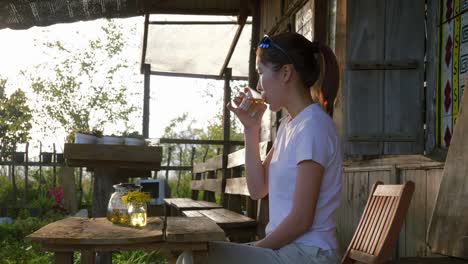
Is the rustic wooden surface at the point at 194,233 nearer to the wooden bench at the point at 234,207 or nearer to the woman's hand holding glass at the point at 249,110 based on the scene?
the woman's hand holding glass at the point at 249,110

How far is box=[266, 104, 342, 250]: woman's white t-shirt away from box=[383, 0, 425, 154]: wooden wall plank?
9.60 feet

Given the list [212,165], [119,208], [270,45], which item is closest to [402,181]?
[119,208]

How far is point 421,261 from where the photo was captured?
2570 millimetres

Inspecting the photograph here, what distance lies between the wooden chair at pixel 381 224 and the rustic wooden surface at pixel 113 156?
2583 millimetres

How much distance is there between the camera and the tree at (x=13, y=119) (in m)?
13.3

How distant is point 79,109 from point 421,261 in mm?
13501

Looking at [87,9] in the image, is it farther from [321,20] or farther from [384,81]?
[384,81]

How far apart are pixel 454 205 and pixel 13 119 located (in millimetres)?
12721

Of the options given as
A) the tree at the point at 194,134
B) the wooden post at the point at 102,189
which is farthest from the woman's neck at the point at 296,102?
the tree at the point at 194,134

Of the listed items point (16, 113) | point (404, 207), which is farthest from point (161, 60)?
point (404, 207)

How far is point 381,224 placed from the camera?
8.59 ft

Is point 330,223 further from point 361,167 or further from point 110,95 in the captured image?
point 110,95

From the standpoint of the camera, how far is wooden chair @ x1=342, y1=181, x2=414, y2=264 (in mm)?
2459

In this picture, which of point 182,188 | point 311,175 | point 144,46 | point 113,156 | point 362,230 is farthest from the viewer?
point 182,188
